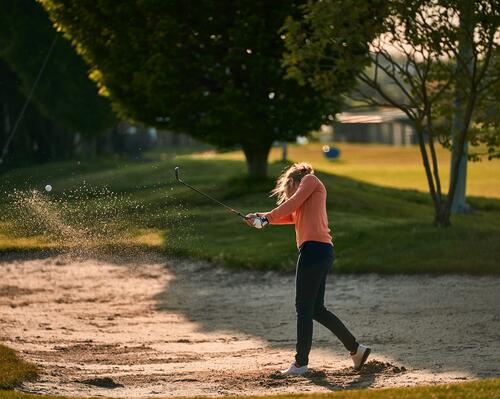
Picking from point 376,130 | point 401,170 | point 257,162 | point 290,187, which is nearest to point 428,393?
point 290,187

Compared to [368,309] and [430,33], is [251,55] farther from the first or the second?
[368,309]

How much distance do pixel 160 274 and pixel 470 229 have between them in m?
5.86

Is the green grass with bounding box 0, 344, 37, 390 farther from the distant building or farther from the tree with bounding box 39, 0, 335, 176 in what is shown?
the distant building

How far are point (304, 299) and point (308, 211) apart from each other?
2.98 ft

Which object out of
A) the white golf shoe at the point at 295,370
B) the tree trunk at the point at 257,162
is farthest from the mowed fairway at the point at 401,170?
the white golf shoe at the point at 295,370

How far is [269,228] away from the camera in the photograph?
90.8 ft

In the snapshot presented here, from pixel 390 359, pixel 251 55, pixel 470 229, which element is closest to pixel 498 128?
pixel 470 229

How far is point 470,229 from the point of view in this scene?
23.5 meters

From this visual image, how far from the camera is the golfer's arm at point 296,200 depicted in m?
11.8

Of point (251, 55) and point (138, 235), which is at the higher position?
point (251, 55)

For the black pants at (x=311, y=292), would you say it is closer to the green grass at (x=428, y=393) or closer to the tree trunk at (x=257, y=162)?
the green grass at (x=428, y=393)

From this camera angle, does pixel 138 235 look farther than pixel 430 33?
Yes

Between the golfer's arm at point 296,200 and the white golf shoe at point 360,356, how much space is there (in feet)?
5.81

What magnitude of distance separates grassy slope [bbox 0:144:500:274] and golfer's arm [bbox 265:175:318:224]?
8625 millimetres
